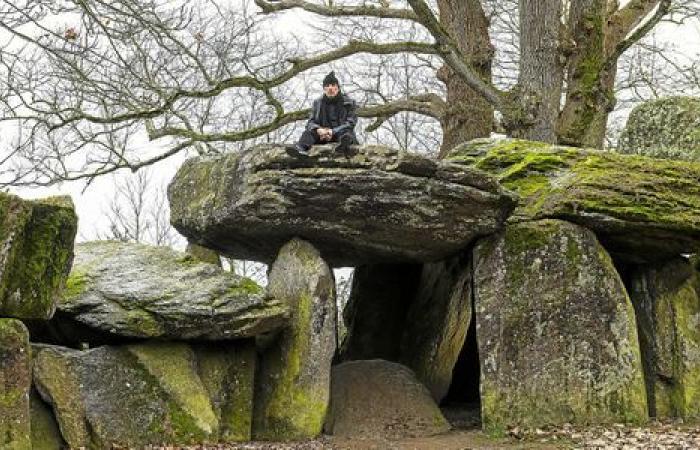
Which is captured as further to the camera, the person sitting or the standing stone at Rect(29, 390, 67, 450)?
the person sitting

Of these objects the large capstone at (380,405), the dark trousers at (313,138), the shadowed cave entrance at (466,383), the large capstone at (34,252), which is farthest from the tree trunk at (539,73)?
the large capstone at (34,252)

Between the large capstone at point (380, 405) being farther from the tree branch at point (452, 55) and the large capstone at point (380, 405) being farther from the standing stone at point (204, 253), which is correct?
the tree branch at point (452, 55)

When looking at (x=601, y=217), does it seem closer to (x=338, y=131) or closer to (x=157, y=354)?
(x=338, y=131)

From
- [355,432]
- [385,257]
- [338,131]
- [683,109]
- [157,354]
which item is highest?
[683,109]

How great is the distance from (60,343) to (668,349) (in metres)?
7.20

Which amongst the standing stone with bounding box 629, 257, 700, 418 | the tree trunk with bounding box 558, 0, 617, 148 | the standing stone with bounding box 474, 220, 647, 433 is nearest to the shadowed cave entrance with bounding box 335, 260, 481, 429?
the standing stone with bounding box 474, 220, 647, 433

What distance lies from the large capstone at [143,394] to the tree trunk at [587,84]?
23.3 feet

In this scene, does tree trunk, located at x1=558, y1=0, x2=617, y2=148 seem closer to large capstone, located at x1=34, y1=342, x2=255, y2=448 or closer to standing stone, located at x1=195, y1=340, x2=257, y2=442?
standing stone, located at x1=195, y1=340, x2=257, y2=442

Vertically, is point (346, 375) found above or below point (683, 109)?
below

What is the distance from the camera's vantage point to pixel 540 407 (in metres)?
10.0

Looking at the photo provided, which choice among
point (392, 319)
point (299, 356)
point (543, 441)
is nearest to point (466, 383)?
point (392, 319)

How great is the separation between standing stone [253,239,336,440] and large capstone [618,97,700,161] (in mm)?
5839

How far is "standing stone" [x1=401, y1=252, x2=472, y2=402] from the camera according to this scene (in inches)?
445

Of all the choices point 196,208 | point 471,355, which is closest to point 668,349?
point 471,355
